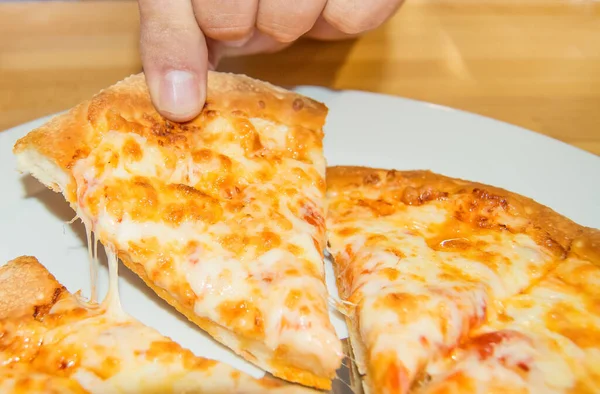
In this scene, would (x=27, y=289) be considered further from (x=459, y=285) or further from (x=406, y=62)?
(x=406, y=62)

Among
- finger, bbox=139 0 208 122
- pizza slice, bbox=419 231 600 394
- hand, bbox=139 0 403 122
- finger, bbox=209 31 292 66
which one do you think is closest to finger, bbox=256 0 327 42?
hand, bbox=139 0 403 122

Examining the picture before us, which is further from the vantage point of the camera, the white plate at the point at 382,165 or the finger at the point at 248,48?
the finger at the point at 248,48

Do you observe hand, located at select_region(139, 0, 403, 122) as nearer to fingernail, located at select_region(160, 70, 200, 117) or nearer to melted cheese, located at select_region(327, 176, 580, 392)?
fingernail, located at select_region(160, 70, 200, 117)

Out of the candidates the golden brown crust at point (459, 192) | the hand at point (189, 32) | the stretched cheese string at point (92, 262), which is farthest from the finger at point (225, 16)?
the stretched cheese string at point (92, 262)

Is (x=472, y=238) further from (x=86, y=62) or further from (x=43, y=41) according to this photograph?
(x=43, y=41)

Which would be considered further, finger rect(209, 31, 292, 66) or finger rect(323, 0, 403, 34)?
finger rect(209, 31, 292, 66)

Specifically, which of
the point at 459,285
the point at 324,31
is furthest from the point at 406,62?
the point at 459,285

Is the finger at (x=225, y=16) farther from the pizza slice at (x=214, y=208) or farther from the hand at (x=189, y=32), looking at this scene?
the pizza slice at (x=214, y=208)
